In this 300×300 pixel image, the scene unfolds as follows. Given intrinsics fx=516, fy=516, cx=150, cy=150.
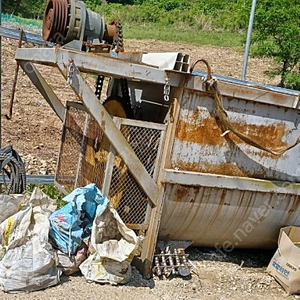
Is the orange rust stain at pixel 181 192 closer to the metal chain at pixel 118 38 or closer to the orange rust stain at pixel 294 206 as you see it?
the orange rust stain at pixel 294 206

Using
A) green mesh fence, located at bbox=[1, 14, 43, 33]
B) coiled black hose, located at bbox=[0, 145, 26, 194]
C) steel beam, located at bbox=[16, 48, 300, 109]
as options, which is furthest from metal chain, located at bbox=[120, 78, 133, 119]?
green mesh fence, located at bbox=[1, 14, 43, 33]

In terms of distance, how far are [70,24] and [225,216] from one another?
2066 millimetres

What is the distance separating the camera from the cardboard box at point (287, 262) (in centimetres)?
423

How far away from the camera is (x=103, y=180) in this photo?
421 centimetres

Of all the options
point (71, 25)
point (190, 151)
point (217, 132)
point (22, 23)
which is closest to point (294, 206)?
point (217, 132)

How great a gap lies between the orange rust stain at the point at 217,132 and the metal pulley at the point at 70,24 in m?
1.15

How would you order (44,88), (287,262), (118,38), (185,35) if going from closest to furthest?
(287,262) < (118,38) < (44,88) < (185,35)

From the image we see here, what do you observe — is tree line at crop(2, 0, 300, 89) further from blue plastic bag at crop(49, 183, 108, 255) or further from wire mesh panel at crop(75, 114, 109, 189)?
blue plastic bag at crop(49, 183, 108, 255)

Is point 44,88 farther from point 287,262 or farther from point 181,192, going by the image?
point 287,262

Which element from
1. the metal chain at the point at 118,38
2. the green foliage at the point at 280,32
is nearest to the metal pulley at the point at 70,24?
the metal chain at the point at 118,38

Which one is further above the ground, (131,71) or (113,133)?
(131,71)

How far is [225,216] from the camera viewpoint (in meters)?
4.37

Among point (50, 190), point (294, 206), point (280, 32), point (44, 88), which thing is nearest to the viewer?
point (294, 206)

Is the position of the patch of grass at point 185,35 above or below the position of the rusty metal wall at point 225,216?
above
